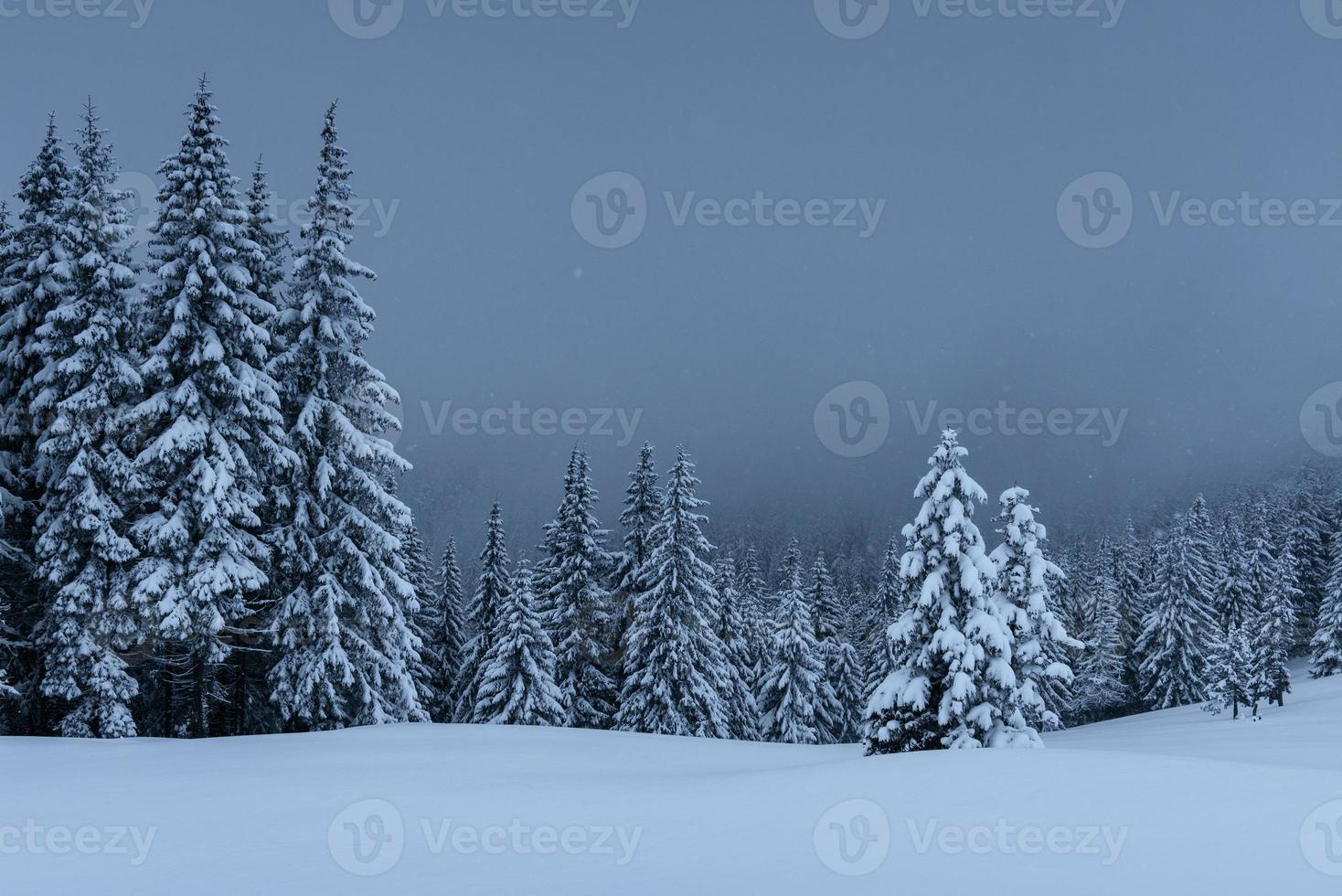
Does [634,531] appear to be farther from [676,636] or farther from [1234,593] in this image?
[1234,593]

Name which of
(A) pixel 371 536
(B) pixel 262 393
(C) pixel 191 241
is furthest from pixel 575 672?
(C) pixel 191 241

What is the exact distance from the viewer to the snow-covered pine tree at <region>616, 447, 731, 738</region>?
27.2 meters

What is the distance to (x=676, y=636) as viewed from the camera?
90.6 feet

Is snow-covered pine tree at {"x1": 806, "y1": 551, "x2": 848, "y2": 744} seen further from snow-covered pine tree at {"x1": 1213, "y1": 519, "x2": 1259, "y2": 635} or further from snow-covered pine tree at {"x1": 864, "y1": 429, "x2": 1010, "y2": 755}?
snow-covered pine tree at {"x1": 1213, "y1": 519, "x2": 1259, "y2": 635}

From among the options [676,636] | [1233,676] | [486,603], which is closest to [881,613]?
[1233,676]

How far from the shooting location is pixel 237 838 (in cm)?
675

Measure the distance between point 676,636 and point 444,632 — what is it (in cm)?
1503

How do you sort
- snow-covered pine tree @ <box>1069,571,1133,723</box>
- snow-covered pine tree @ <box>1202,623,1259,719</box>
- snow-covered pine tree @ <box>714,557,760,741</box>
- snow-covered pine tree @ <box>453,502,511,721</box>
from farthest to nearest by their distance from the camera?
1. snow-covered pine tree @ <box>1069,571,1133,723</box>
2. snow-covered pine tree @ <box>1202,623,1259,719</box>
3. snow-covered pine tree @ <box>714,557,760,741</box>
4. snow-covered pine tree @ <box>453,502,511,721</box>

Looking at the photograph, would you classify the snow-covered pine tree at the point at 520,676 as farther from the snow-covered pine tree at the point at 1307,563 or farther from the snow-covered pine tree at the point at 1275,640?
the snow-covered pine tree at the point at 1307,563

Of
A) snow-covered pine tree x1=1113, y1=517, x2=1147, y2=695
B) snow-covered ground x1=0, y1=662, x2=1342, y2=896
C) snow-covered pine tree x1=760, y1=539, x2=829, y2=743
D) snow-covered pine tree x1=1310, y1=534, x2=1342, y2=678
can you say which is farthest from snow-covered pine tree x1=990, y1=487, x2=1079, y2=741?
snow-covered pine tree x1=1310, y1=534, x2=1342, y2=678

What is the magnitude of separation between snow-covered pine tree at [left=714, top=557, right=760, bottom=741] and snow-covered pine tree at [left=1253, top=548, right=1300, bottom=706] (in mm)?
24775

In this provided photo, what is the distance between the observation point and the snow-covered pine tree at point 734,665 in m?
33.2

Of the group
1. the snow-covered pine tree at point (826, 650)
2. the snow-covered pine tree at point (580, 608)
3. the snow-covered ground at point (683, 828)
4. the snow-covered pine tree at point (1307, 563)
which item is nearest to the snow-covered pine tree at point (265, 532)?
the snow-covered ground at point (683, 828)

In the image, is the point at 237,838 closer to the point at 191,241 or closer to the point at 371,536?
the point at 371,536
